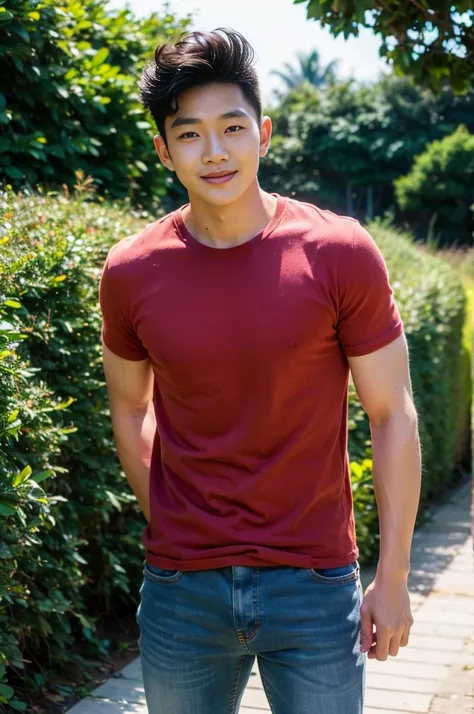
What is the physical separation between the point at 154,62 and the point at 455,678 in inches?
120

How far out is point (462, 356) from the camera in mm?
9930

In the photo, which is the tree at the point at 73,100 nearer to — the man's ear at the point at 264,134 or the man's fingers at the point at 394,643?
the man's ear at the point at 264,134

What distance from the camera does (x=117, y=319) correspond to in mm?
2371

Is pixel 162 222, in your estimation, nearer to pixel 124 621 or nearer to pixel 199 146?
pixel 199 146

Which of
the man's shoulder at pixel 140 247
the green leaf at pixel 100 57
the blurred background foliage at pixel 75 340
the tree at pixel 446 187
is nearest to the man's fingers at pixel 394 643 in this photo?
the man's shoulder at pixel 140 247

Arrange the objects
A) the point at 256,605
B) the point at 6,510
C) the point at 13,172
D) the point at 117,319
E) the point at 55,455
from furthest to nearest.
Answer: the point at 13,172
the point at 55,455
the point at 6,510
the point at 117,319
the point at 256,605

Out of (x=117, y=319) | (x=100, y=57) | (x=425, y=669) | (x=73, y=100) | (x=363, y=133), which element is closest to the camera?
(x=117, y=319)

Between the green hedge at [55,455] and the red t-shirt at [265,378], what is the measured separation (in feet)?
2.61

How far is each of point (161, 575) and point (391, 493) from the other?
0.54 meters

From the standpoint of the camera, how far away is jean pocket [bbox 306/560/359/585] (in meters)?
2.17

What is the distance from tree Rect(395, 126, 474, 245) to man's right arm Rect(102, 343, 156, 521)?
36.9 metres

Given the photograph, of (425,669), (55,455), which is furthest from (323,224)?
(425,669)

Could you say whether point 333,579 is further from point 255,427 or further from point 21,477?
point 21,477

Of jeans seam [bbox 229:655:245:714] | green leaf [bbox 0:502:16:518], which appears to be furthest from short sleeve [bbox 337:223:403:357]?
green leaf [bbox 0:502:16:518]
